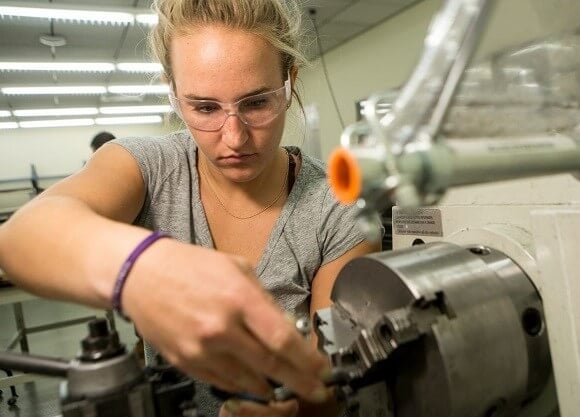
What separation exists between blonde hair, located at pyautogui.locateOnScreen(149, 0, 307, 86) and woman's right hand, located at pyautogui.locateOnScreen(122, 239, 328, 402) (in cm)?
54

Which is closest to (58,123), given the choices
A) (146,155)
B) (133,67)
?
(133,67)

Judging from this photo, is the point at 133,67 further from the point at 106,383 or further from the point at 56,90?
the point at 106,383

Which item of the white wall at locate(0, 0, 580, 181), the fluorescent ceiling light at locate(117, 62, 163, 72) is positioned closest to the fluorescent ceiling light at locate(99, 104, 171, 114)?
the white wall at locate(0, 0, 580, 181)

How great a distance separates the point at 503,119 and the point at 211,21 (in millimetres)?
595

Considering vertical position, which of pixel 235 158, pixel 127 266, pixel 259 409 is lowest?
pixel 259 409

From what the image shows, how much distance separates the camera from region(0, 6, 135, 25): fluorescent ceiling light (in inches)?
127

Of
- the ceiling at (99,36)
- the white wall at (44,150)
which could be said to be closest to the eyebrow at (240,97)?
the ceiling at (99,36)

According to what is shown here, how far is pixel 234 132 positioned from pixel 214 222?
25 centimetres

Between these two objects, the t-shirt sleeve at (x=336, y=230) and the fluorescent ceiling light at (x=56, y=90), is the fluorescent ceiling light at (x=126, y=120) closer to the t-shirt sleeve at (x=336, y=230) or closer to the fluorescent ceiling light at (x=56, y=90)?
the fluorescent ceiling light at (x=56, y=90)

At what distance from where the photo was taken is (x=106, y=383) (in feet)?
1.38

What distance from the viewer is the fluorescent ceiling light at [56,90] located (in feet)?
17.8

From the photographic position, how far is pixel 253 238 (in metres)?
0.98

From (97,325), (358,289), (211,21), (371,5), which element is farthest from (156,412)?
(371,5)

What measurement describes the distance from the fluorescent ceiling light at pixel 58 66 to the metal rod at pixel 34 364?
487 cm
